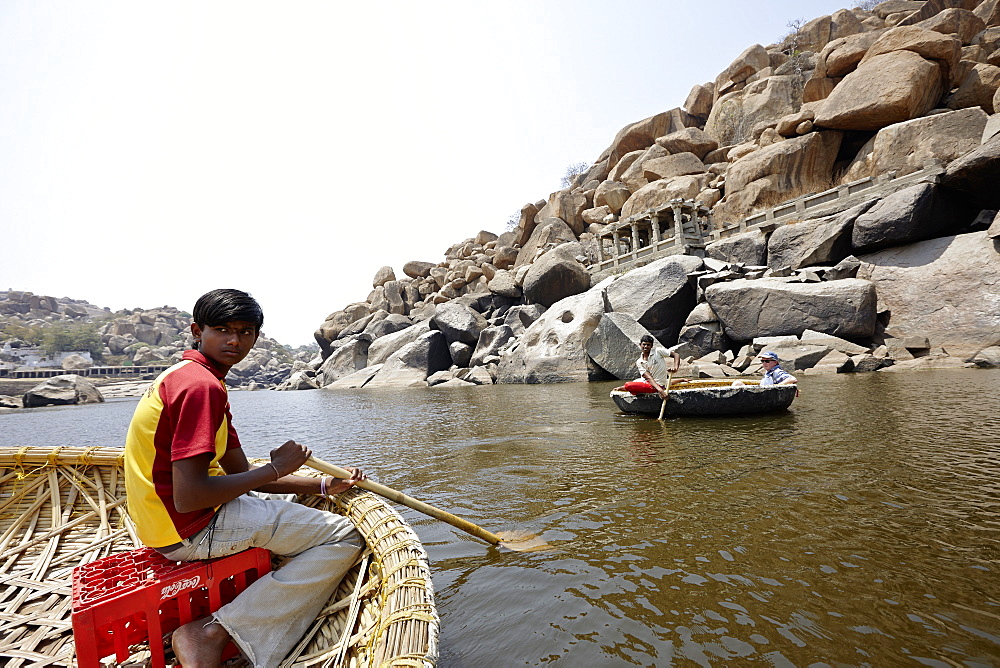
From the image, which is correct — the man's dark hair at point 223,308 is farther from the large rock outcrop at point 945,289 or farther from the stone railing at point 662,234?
the stone railing at point 662,234

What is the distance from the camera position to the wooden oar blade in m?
3.70

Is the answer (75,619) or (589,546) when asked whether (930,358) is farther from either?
(75,619)

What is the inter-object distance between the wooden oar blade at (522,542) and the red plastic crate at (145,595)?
1983 mm

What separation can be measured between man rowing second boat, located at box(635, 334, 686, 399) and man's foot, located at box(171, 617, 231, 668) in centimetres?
834

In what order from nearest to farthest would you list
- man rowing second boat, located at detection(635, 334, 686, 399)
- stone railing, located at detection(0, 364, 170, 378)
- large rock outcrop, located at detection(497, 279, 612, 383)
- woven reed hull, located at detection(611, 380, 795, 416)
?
1. woven reed hull, located at detection(611, 380, 795, 416)
2. man rowing second boat, located at detection(635, 334, 686, 399)
3. large rock outcrop, located at detection(497, 279, 612, 383)
4. stone railing, located at detection(0, 364, 170, 378)

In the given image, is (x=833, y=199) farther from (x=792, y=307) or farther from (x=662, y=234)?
(x=662, y=234)

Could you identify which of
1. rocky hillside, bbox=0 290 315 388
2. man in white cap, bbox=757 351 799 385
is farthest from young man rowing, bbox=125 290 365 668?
rocky hillside, bbox=0 290 315 388

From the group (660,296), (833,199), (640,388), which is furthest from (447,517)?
(833,199)

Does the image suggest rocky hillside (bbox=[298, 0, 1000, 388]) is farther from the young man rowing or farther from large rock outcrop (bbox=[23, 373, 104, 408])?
large rock outcrop (bbox=[23, 373, 104, 408])

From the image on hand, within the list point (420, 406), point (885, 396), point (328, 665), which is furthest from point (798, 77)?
point (328, 665)

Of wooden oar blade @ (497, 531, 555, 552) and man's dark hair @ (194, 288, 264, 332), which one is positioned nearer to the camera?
man's dark hair @ (194, 288, 264, 332)

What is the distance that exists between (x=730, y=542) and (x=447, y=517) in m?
2.22

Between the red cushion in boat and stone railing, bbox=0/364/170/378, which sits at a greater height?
stone railing, bbox=0/364/170/378

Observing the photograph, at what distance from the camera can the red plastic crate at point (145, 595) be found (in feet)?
5.92
